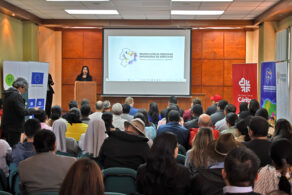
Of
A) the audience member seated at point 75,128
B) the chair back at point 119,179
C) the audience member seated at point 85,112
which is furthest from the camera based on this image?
the audience member seated at point 85,112

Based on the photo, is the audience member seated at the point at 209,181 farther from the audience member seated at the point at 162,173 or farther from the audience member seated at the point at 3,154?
the audience member seated at the point at 3,154

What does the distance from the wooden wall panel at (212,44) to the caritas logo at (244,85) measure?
2413mm

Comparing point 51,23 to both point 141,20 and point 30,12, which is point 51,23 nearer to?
point 30,12

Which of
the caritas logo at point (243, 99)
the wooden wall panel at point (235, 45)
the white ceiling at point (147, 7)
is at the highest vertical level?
the white ceiling at point (147, 7)

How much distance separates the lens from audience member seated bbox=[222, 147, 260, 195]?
1999 mm

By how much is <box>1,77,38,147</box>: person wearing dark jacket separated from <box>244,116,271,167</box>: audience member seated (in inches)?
136

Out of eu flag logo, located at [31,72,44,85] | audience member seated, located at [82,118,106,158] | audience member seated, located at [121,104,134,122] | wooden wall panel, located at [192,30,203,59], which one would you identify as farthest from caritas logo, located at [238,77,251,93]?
audience member seated, located at [82,118,106,158]

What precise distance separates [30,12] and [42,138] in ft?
28.7

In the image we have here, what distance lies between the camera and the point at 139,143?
Answer: 384 centimetres

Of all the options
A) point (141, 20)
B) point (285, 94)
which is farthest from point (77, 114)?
point (141, 20)

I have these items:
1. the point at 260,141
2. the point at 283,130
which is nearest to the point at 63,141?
the point at 260,141

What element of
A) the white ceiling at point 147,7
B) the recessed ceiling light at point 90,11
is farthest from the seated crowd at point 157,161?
the recessed ceiling light at point 90,11

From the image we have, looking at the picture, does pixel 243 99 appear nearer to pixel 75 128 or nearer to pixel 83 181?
Result: pixel 75 128

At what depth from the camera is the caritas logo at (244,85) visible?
429 inches
